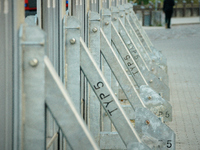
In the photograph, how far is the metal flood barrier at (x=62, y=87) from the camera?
2627mm

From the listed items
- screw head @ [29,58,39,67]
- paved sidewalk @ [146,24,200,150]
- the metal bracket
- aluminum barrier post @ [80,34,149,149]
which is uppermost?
screw head @ [29,58,39,67]

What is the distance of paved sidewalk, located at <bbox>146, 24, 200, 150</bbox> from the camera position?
612 centimetres

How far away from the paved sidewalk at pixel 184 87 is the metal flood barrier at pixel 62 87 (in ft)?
1.36

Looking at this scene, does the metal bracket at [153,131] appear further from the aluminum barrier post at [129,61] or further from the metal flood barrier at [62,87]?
the aluminum barrier post at [129,61]

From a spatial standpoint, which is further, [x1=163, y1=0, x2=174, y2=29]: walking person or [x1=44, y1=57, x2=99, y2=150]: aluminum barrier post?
[x1=163, y1=0, x2=174, y2=29]: walking person

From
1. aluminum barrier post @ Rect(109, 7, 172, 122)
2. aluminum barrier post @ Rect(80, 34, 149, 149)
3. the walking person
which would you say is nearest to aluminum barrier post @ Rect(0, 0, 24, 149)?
aluminum barrier post @ Rect(80, 34, 149, 149)

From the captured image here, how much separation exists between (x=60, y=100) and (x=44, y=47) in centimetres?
29

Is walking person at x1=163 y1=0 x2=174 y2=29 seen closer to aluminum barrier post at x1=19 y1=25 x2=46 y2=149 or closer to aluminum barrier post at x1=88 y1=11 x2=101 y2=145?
aluminum barrier post at x1=88 y1=11 x2=101 y2=145

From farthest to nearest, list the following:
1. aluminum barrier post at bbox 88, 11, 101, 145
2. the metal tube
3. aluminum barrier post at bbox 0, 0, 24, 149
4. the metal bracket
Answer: aluminum barrier post at bbox 88, 11, 101, 145, the metal bracket, the metal tube, aluminum barrier post at bbox 0, 0, 24, 149

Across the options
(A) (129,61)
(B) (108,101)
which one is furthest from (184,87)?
(B) (108,101)

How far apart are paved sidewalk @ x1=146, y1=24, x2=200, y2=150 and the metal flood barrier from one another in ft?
1.36

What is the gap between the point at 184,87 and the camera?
9.66m

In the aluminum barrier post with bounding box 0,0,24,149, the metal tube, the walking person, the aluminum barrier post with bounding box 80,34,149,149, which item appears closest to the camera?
the aluminum barrier post with bounding box 0,0,24,149

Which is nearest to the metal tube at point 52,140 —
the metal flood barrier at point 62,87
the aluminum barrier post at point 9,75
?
the metal flood barrier at point 62,87
